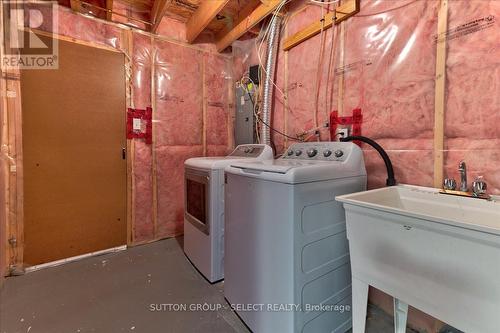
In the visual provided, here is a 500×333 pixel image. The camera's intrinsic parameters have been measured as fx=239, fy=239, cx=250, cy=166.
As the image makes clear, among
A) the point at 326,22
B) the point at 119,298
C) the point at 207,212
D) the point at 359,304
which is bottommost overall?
the point at 119,298

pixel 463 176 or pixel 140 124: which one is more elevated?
pixel 140 124

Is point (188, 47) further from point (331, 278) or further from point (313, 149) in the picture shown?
point (331, 278)

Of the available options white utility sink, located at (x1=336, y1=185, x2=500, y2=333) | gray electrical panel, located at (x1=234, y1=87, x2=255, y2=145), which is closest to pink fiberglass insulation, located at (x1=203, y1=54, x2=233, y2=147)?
gray electrical panel, located at (x1=234, y1=87, x2=255, y2=145)

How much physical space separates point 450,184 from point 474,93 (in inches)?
18.1

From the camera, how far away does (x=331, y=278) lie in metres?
1.31

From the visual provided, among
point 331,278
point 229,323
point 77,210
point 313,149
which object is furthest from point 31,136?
point 331,278

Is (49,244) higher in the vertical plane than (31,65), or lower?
lower

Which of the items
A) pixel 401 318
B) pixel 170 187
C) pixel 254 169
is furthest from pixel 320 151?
pixel 170 187

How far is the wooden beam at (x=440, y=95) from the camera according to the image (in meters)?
1.25

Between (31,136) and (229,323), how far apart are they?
2123 millimetres

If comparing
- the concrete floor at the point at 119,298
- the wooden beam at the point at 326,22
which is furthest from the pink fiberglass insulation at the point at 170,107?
the wooden beam at the point at 326,22

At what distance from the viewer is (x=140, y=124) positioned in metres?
2.51

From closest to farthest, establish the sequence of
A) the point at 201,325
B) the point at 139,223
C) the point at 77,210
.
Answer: the point at 201,325 < the point at 77,210 < the point at 139,223

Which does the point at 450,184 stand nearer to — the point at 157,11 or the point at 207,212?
the point at 207,212
